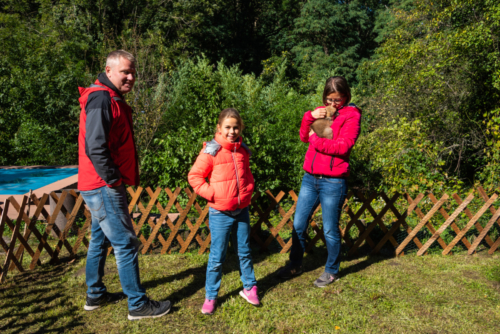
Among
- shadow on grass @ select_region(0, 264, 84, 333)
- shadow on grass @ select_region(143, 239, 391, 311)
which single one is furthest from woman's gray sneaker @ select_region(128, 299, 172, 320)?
shadow on grass @ select_region(0, 264, 84, 333)

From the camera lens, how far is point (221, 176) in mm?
2490

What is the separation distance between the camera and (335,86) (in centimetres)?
274

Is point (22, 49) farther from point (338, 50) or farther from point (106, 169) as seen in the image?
point (338, 50)

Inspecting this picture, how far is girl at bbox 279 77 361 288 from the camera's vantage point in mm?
2734

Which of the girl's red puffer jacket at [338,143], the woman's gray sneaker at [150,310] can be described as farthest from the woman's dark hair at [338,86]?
the woman's gray sneaker at [150,310]

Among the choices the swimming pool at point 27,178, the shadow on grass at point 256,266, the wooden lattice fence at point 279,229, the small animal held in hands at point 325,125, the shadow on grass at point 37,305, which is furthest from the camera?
the swimming pool at point 27,178

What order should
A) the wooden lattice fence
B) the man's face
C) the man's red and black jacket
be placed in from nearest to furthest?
the man's red and black jacket → the man's face → the wooden lattice fence

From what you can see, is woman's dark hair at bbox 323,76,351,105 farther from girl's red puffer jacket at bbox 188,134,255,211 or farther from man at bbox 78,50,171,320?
man at bbox 78,50,171,320

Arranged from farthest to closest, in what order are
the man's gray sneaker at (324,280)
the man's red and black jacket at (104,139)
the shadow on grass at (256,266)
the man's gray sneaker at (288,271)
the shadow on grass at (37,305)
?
the man's gray sneaker at (288,271) < the man's gray sneaker at (324,280) < the shadow on grass at (256,266) < the shadow on grass at (37,305) < the man's red and black jacket at (104,139)

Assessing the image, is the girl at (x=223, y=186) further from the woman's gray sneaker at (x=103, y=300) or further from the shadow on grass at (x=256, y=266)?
the woman's gray sneaker at (x=103, y=300)

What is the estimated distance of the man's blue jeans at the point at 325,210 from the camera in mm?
2809

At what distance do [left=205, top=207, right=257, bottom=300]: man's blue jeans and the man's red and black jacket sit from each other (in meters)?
0.66

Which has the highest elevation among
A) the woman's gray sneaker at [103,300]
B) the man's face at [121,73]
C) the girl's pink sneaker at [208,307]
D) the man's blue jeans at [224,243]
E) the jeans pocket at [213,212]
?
the man's face at [121,73]

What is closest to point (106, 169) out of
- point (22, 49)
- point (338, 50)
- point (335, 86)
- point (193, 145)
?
point (335, 86)
